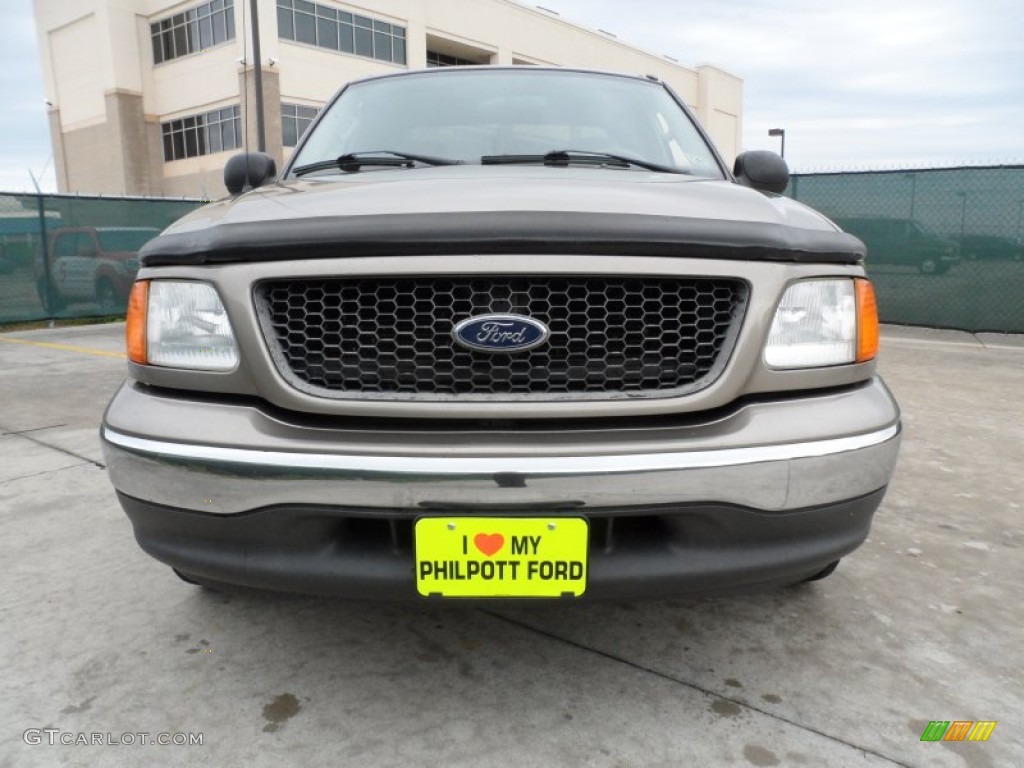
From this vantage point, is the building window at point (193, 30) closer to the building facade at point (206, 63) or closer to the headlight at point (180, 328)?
the building facade at point (206, 63)

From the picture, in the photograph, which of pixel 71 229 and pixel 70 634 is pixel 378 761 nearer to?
pixel 70 634

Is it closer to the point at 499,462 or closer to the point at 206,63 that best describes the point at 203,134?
the point at 206,63

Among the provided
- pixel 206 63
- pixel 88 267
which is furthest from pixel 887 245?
pixel 206 63

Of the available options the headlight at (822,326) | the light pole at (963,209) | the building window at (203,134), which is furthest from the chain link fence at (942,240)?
the building window at (203,134)

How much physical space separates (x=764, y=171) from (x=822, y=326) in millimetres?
1146

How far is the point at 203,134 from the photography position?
2997 cm

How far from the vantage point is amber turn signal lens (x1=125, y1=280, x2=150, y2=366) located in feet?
5.75

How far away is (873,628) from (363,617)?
1445mm

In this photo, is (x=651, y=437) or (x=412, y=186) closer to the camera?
(x=651, y=437)

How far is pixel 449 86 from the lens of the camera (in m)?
2.97

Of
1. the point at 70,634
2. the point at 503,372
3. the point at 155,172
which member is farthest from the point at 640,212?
the point at 155,172

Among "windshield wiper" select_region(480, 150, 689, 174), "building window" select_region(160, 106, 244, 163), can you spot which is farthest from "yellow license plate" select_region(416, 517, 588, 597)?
"building window" select_region(160, 106, 244, 163)

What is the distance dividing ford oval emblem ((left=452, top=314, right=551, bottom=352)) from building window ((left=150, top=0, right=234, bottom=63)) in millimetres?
30112

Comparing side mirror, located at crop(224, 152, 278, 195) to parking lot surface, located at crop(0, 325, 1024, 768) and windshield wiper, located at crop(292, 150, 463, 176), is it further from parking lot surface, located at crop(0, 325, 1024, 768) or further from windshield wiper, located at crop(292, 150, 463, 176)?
parking lot surface, located at crop(0, 325, 1024, 768)
